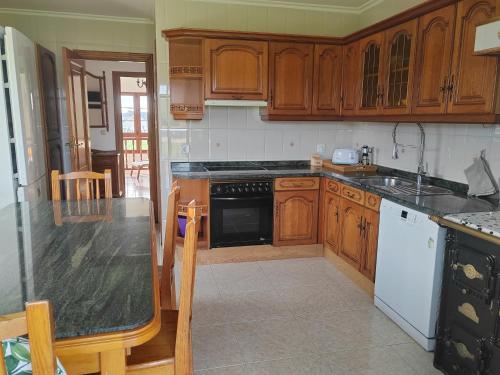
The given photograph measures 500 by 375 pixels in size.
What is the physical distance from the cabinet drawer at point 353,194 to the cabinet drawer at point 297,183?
0.38m

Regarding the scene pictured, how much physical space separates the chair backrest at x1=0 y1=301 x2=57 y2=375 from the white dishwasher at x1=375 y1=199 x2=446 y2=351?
1.96 metres

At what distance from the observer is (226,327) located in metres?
2.50

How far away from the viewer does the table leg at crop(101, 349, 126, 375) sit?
106cm

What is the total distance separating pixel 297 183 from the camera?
142 inches

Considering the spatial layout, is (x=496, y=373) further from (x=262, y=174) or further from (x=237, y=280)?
(x=262, y=174)

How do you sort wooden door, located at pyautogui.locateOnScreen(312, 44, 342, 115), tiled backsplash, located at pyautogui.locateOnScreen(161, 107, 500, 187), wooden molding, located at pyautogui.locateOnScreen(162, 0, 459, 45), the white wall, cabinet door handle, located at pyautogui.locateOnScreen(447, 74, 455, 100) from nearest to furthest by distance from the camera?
cabinet door handle, located at pyautogui.locateOnScreen(447, 74, 455, 100), wooden molding, located at pyautogui.locateOnScreen(162, 0, 459, 45), tiled backsplash, located at pyautogui.locateOnScreen(161, 107, 500, 187), wooden door, located at pyautogui.locateOnScreen(312, 44, 342, 115), the white wall

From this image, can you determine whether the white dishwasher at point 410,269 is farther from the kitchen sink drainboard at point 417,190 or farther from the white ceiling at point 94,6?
the white ceiling at point 94,6

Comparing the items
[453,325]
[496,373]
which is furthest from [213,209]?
[496,373]

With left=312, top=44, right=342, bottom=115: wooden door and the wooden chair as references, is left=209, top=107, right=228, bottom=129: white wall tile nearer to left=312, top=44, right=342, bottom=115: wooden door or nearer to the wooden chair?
left=312, top=44, right=342, bottom=115: wooden door

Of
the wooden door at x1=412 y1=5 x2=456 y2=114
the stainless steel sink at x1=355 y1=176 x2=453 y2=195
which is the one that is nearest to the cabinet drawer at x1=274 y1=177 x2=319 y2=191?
the stainless steel sink at x1=355 y1=176 x2=453 y2=195

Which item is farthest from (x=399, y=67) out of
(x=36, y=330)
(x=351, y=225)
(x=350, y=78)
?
(x=36, y=330)

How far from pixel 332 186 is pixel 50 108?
118 inches

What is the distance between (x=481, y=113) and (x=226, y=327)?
1.99m

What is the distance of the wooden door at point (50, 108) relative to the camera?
3.81m
